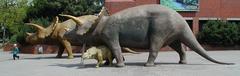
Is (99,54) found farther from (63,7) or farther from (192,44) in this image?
(63,7)

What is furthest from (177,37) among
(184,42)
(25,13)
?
(25,13)

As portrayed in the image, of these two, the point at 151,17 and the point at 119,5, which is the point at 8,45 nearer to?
the point at 119,5

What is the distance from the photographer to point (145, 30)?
72.9 ft

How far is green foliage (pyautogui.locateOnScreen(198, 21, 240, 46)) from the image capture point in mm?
50406

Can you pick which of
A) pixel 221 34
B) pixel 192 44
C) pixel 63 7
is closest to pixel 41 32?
pixel 192 44

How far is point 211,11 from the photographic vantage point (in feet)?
186

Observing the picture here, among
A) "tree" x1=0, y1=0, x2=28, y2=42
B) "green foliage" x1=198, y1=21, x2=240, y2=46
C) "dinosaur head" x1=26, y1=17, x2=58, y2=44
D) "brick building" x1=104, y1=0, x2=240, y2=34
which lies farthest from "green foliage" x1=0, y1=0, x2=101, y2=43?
"dinosaur head" x1=26, y1=17, x2=58, y2=44

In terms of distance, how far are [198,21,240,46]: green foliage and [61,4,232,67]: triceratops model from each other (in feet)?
93.6

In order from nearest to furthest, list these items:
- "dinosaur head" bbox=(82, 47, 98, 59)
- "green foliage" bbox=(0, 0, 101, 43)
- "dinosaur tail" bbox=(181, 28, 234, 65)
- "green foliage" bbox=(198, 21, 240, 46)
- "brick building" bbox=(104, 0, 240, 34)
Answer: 1. "dinosaur head" bbox=(82, 47, 98, 59)
2. "dinosaur tail" bbox=(181, 28, 234, 65)
3. "green foliage" bbox=(198, 21, 240, 46)
4. "brick building" bbox=(104, 0, 240, 34)
5. "green foliage" bbox=(0, 0, 101, 43)

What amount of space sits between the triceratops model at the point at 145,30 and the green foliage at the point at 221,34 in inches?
1123

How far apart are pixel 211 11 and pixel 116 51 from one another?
118ft

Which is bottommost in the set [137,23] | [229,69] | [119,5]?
[119,5]

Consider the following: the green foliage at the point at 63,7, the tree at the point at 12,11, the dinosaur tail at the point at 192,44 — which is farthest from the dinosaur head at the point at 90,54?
the tree at the point at 12,11

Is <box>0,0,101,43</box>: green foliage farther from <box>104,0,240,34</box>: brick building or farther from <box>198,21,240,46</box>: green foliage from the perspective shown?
<box>198,21,240,46</box>: green foliage
